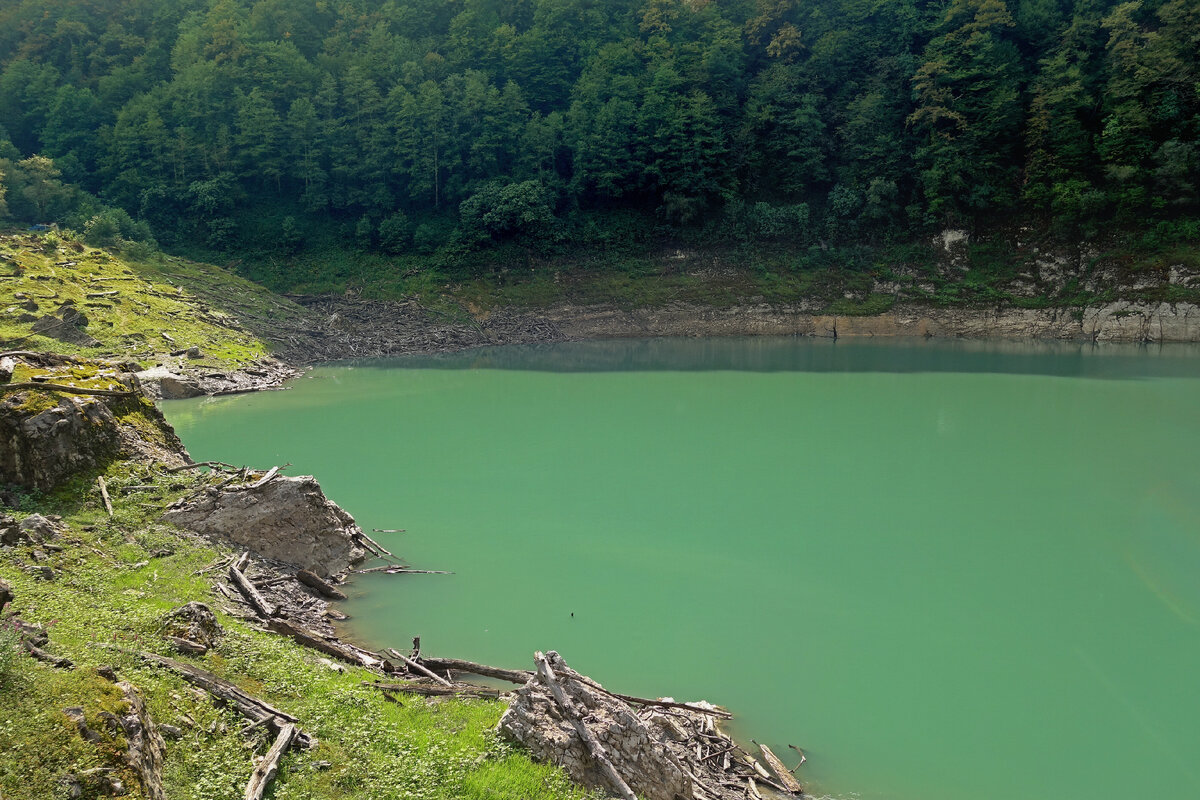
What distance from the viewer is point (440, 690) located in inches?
291

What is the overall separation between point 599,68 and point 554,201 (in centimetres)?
965

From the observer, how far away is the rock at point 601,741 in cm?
607

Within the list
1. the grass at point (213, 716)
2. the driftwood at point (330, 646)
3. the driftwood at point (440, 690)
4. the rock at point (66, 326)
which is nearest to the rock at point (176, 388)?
the rock at point (66, 326)

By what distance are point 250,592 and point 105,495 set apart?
2.87 metres

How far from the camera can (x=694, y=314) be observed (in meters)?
41.1

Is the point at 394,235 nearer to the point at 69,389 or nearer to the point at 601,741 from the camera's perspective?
the point at 69,389

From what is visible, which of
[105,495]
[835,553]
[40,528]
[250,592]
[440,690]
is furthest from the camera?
[835,553]

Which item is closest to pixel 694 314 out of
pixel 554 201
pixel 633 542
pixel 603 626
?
pixel 554 201

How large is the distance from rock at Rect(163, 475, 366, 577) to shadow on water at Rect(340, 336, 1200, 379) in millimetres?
20398

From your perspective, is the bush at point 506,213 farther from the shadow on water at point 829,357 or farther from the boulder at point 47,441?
the boulder at point 47,441

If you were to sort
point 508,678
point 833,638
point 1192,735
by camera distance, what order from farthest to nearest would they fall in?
point 833,638 < point 508,678 < point 1192,735

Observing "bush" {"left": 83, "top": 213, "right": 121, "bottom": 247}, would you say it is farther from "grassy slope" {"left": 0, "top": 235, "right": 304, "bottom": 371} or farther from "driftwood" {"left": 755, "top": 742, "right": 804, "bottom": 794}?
"driftwood" {"left": 755, "top": 742, "right": 804, "bottom": 794}

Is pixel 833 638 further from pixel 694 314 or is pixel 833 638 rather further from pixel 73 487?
pixel 694 314

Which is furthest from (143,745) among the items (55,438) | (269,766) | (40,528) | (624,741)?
(55,438)
